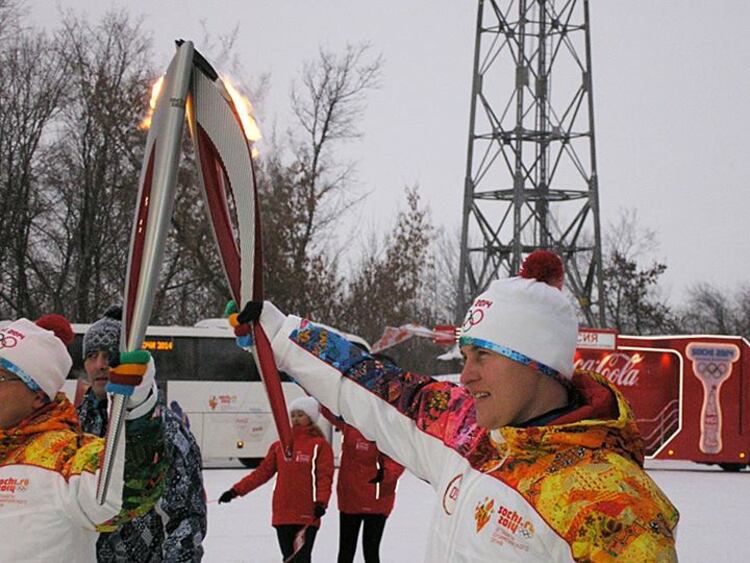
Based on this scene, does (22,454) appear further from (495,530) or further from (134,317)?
(495,530)

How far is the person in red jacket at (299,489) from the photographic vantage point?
727 centimetres

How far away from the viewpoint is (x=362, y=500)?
25.5 feet

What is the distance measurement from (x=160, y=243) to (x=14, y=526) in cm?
89

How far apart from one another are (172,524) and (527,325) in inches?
59.0

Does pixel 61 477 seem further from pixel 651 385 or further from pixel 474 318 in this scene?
pixel 651 385

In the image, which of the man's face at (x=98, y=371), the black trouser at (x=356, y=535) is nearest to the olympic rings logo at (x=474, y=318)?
the man's face at (x=98, y=371)

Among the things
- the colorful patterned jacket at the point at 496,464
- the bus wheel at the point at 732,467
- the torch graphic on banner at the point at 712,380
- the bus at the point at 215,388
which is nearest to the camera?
the colorful patterned jacket at the point at 496,464

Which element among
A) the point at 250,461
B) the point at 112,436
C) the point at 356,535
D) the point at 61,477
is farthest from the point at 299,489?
the point at 250,461

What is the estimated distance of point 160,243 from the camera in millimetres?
2732

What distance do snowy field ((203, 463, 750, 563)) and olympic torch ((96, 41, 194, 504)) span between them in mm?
6084

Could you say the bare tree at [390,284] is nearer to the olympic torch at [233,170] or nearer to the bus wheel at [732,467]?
the bus wheel at [732,467]

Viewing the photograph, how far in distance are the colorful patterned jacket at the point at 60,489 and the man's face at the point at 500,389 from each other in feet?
2.57

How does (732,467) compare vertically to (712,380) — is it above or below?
below

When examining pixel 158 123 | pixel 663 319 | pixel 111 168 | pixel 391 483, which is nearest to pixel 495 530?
pixel 158 123
